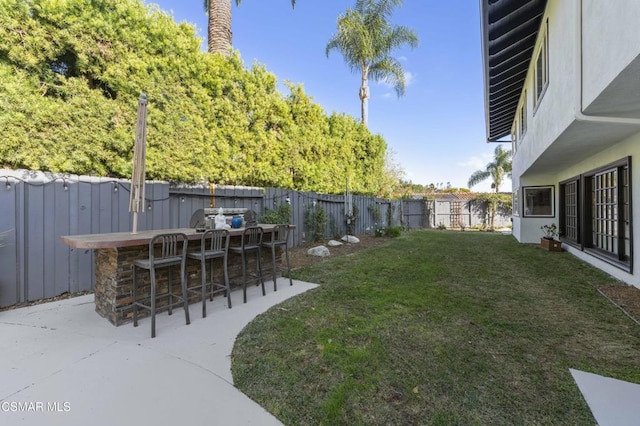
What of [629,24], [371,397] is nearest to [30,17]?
[371,397]

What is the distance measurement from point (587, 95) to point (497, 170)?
94.8ft

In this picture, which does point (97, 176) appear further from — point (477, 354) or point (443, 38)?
point (443, 38)

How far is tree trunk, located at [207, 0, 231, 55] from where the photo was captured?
7.40 metres

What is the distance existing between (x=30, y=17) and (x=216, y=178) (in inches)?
141

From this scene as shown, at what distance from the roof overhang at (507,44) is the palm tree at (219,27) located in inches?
227

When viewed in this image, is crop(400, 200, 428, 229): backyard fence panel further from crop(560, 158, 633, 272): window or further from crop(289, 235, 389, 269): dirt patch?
crop(560, 158, 633, 272): window

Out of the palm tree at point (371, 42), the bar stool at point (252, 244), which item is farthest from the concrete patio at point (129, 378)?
the palm tree at point (371, 42)

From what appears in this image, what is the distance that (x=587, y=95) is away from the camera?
3.53m

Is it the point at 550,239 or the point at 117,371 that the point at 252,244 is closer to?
the point at 117,371

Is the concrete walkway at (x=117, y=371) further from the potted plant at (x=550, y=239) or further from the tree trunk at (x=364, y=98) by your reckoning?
the tree trunk at (x=364, y=98)

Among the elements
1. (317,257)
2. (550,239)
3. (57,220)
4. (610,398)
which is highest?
(57,220)

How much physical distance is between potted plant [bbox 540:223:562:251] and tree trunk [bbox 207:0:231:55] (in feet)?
35.2

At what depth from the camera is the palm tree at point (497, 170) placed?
28.2 meters

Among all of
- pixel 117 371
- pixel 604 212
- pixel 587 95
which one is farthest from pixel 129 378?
pixel 604 212
